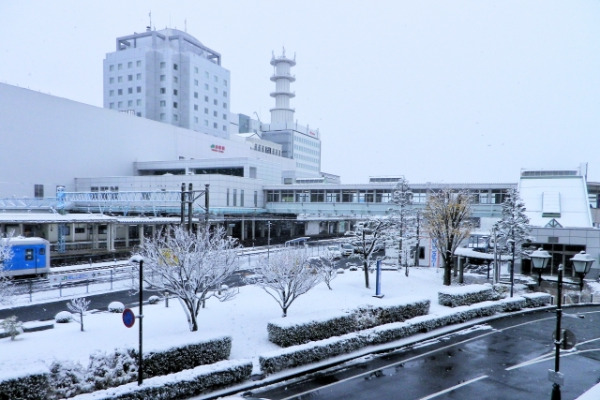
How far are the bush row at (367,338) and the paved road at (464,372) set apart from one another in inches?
27.8

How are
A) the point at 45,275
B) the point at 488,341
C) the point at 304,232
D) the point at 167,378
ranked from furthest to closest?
the point at 304,232, the point at 45,275, the point at 488,341, the point at 167,378

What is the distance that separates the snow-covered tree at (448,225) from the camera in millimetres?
29094

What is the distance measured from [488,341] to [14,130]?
204ft

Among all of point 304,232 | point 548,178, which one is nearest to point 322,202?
point 304,232

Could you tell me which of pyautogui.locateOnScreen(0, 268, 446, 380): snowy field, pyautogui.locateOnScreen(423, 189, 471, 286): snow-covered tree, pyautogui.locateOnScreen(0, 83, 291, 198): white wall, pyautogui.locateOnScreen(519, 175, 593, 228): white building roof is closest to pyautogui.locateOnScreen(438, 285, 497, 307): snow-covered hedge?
pyautogui.locateOnScreen(0, 268, 446, 380): snowy field

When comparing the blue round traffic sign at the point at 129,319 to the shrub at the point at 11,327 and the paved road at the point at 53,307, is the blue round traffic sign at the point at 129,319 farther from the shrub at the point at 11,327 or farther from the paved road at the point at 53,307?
the paved road at the point at 53,307

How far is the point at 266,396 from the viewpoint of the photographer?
1190 cm

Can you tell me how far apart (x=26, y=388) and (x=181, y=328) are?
7.27 m

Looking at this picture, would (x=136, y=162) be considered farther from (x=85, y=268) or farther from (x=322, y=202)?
(x=85, y=268)

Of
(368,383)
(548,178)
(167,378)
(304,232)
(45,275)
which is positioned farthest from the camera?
(304,232)

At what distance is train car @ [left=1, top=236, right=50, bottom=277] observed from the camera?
2795cm

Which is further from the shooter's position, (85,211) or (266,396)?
(85,211)

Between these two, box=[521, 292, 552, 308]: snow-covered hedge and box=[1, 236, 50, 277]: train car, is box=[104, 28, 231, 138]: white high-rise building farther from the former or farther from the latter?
box=[521, 292, 552, 308]: snow-covered hedge

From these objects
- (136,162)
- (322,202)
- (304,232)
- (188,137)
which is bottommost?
(304,232)
